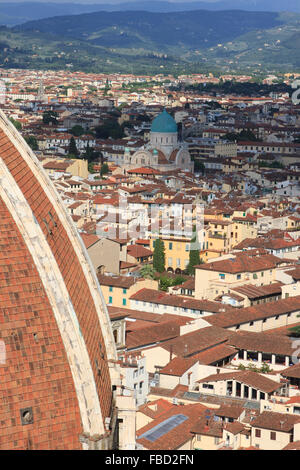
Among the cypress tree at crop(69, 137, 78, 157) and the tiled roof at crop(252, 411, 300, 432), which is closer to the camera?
the tiled roof at crop(252, 411, 300, 432)

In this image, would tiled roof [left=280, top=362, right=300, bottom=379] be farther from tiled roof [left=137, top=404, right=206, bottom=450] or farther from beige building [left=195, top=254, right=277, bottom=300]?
beige building [left=195, top=254, right=277, bottom=300]

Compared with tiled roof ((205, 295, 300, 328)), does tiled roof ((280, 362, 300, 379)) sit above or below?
above

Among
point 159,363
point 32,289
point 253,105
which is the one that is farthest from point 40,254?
point 253,105

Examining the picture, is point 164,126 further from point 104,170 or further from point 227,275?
point 227,275

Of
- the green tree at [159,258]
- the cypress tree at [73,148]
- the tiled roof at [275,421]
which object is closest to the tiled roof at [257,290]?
the green tree at [159,258]

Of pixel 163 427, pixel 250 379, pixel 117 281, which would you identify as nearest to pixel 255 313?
pixel 117 281

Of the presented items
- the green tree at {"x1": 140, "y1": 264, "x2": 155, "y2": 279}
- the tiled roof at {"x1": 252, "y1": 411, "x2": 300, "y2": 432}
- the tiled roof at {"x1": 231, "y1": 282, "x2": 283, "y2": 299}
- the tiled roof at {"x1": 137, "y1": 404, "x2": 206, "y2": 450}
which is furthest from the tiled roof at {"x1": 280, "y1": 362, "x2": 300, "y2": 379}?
the green tree at {"x1": 140, "y1": 264, "x2": 155, "y2": 279}

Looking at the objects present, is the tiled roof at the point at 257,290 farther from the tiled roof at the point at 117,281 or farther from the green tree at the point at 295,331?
the tiled roof at the point at 117,281
